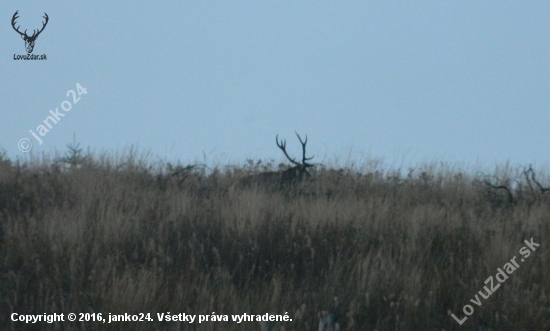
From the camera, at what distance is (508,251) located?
20.2ft

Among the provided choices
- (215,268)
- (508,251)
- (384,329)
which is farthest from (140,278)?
(508,251)

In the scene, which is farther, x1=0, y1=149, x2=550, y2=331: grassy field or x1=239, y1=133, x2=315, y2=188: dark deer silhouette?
x1=239, y1=133, x2=315, y2=188: dark deer silhouette

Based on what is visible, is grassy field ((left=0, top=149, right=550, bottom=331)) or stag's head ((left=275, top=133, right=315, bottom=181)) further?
stag's head ((left=275, top=133, right=315, bottom=181))

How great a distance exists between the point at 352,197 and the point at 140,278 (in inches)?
147

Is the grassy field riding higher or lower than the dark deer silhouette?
lower

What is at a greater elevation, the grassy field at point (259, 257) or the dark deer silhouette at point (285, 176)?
the dark deer silhouette at point (285, 176)

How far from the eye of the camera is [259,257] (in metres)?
6.18

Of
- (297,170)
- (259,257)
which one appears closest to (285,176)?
(297,170)

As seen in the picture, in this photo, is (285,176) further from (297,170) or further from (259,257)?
(259,257)

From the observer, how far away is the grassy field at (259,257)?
5.28m

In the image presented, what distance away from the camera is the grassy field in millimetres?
5277

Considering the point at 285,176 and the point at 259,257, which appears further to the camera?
the point at 285,176

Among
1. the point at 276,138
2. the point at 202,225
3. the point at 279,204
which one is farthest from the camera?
the point at 276,138

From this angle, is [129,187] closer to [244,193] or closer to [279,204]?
[244,193]
